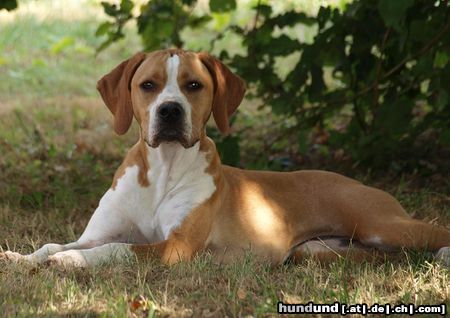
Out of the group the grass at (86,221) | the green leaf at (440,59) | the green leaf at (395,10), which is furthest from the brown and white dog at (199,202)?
the green leaf at (440,59)

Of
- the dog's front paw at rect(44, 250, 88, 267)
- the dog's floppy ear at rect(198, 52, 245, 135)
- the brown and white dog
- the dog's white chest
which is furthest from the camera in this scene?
the dog's floppy ear at rect(198, 52, 245, 135)

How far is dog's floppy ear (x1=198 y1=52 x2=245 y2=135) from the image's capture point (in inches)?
221

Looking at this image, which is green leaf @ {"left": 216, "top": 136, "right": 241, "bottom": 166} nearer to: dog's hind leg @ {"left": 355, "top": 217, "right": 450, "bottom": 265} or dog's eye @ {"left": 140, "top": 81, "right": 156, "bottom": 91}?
dog's hind leg @ {"left": 355, "top": 217, "right": 450, "bottom": 265}

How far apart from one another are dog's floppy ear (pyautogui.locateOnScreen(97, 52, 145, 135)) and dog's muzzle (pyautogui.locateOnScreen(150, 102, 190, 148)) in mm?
363

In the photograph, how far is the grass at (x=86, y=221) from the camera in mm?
4305

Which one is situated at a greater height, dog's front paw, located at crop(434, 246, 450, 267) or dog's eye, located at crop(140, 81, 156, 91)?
dog's eye, located at crop(140, 81, 156, 91)

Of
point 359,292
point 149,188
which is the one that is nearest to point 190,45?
point 149,188

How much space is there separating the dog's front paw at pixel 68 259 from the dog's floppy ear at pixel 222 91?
126cm

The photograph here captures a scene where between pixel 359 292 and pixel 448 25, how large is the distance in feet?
10.6

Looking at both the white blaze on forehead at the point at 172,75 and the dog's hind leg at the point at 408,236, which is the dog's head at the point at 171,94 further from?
the dog's hind leg at the point at 408,236

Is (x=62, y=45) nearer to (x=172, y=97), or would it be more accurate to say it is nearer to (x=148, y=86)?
(x=148, y=86)

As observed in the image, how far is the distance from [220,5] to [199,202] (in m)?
2.33

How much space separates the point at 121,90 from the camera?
217 inches

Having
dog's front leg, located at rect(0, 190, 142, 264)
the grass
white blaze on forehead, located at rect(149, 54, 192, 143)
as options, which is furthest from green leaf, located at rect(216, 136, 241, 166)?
white blaze on forehead, located at rect(149, 54, 192, 143)
